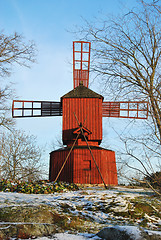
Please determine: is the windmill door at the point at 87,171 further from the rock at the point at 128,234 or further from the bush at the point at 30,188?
the rock at the point at 128,234

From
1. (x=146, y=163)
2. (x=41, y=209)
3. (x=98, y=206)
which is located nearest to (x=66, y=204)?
(x=98, y=206)

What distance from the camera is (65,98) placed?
20.0m

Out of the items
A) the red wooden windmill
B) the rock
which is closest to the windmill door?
the red wooden windmill

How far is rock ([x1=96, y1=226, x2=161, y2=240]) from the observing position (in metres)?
5.56

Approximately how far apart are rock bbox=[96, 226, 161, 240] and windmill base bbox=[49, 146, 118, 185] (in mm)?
11387

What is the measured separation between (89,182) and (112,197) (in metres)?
5.93

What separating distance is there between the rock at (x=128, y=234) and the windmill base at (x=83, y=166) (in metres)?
11.4

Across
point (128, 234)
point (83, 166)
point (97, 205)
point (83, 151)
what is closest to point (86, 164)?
point (83, 166)

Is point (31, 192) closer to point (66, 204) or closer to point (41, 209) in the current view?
point (66, 204)

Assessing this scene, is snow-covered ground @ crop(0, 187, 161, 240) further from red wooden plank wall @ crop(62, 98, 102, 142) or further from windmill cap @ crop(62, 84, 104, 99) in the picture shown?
windmill cap @ crop(62, 84, 104, 99)

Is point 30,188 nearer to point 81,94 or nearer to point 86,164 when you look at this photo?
point 86,164

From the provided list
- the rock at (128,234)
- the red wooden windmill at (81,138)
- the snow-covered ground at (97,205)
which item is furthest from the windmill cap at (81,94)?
the rock at (128,234)

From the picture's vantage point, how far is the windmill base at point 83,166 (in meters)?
17.4

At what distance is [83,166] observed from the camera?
17.8 meters
